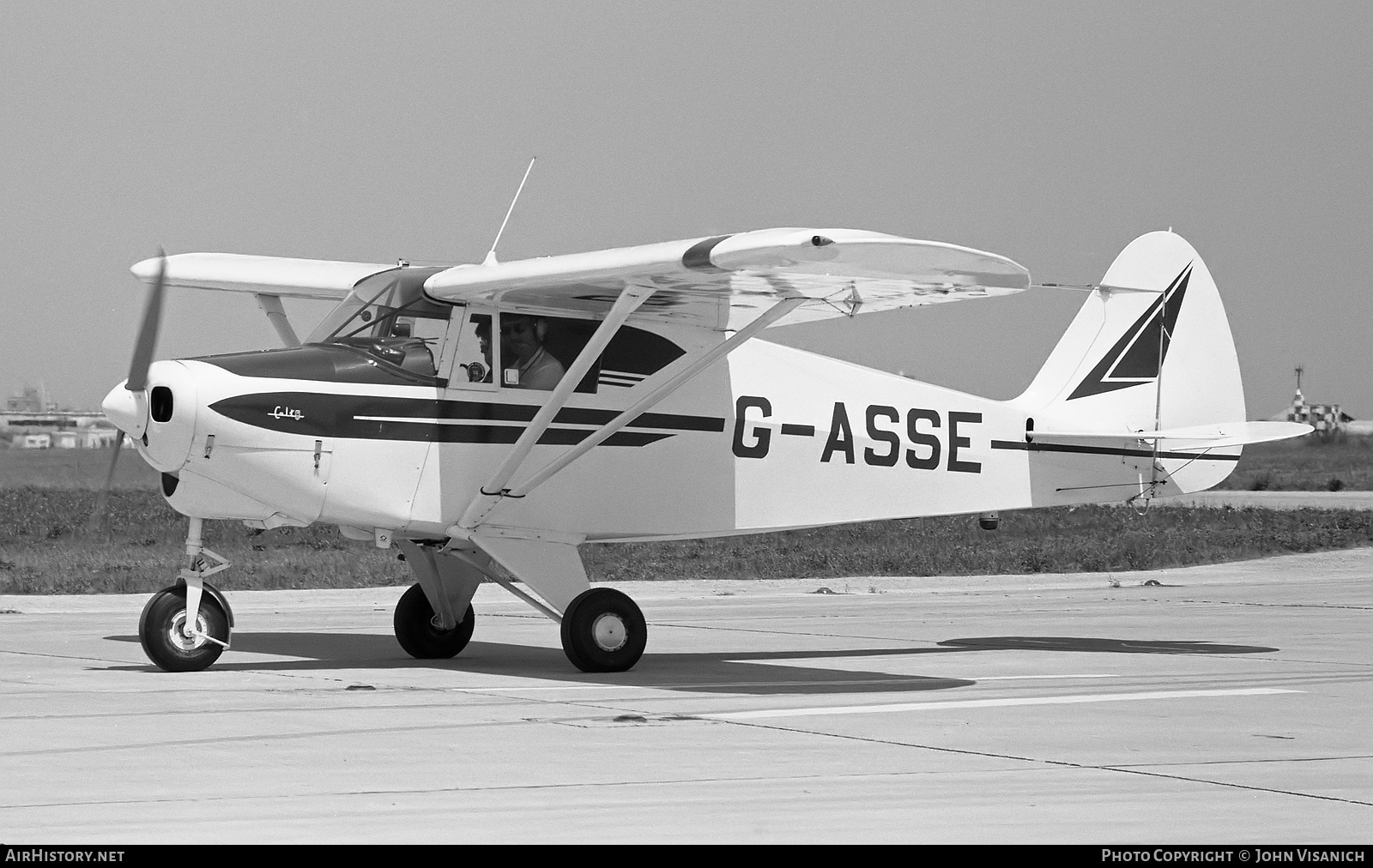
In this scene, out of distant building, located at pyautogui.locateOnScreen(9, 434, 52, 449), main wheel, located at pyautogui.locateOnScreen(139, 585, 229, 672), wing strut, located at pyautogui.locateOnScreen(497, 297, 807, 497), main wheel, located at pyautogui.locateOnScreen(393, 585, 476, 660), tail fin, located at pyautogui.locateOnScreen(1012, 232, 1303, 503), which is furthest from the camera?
distant building, located at pyautogui.locateOnScreen(9, 434, 52, 449)

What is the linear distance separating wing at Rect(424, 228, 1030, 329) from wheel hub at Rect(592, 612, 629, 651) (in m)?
2.44

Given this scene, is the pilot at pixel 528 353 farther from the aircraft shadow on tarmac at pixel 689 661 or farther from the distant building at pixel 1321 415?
the distant building at pixel 1321 415

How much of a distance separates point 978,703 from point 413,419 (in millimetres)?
4677

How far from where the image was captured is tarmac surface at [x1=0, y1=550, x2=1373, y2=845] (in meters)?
6.73

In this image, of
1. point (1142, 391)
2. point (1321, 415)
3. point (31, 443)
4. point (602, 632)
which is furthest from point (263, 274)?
point (1321, 415)

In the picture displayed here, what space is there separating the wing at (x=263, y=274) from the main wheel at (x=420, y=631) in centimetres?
277

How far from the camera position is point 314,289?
1467cm

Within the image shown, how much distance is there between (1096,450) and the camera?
1567 cm

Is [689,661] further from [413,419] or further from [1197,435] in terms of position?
[1197,435]

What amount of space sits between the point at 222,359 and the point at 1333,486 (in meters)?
55.6

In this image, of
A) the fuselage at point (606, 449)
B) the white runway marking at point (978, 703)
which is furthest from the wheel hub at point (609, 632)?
the white runway marking at point (978, 703)

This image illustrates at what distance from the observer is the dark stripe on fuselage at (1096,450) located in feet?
49.7

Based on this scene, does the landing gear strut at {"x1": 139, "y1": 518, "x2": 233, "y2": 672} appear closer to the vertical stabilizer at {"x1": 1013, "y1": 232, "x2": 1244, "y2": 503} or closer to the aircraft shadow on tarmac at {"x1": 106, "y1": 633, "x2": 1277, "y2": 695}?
the aircraft shadow on tarmac at {"x1": 106, "y1": 633, "x2": 1277, "y2": 695}

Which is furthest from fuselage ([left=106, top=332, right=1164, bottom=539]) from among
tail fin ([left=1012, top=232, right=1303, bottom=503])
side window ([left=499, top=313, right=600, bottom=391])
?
tail fin ([left=1012, top=232, right=1303, bottom=503])
